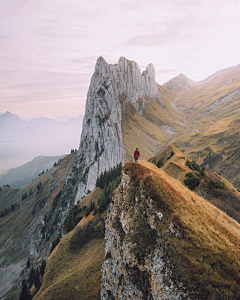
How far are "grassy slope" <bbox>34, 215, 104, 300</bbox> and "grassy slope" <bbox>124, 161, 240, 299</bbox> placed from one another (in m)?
27.0

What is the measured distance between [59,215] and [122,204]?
4889 inches

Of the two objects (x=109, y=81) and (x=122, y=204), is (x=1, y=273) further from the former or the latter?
(x=109, y=81)

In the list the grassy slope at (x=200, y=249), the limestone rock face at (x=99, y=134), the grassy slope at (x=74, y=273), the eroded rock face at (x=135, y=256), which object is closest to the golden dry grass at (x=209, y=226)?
the grassy slope at (x=200, y=249)

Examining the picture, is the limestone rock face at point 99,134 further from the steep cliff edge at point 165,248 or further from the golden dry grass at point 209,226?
the golden dry grass at point 209,226

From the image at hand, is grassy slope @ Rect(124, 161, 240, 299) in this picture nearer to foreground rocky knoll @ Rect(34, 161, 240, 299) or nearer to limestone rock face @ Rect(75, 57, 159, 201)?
foreground rocky knoll @ Rect(34, 161, 240, 299)

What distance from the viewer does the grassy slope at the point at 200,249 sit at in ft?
42.6

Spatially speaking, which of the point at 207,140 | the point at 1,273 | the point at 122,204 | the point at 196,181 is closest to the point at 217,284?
the point at 122,204

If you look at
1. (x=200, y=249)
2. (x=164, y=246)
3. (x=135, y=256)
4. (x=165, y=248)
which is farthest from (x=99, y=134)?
(x=200, y=249)

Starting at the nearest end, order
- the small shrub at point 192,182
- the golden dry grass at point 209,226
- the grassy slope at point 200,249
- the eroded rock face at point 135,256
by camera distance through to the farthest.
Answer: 1. the grassy slope at point 200,249
2. the eroded rock face at point 135,256
3. the golden dry grass at point 209,226
4. the small shrub at point 192,182

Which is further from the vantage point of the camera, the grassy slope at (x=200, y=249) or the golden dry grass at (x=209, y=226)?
the golden dry grass at (x=209, y=226)

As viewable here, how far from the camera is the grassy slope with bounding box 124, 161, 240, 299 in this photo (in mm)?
12992

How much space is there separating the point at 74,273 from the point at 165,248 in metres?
34.3

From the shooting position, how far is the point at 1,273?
126 meters

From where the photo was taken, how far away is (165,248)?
1547 centimetres
